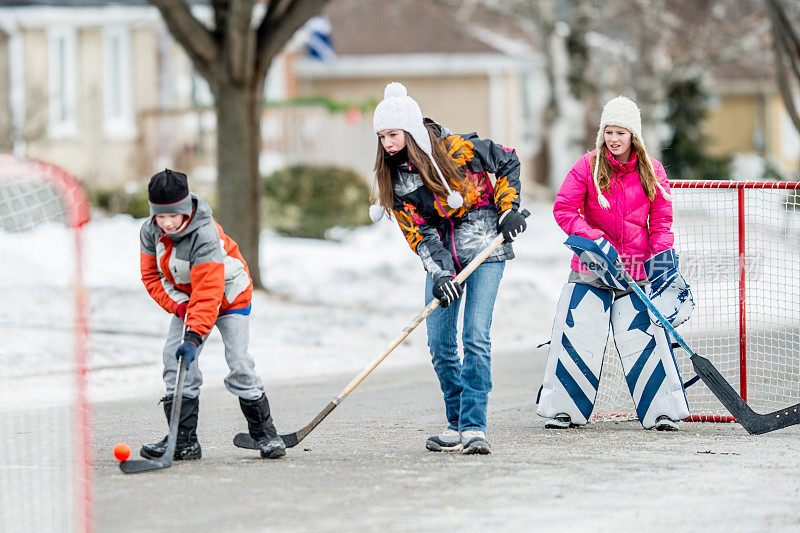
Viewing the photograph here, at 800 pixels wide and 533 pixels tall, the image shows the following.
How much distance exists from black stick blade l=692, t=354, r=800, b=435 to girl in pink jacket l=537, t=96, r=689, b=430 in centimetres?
21

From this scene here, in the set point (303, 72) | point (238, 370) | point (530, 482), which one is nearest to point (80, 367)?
point (238, 370)

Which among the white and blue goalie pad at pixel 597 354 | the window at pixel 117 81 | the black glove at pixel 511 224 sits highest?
the window at pixel 117 81

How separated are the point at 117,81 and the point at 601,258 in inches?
756

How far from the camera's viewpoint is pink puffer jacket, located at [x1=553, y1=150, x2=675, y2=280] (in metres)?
7.51

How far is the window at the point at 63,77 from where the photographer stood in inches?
902

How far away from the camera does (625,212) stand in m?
7.54

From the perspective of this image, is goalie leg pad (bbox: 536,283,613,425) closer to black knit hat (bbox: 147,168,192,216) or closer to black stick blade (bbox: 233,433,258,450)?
black stick blade (bbox: 233,433,258,450)

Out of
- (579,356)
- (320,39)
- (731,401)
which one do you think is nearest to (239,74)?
(579,356)

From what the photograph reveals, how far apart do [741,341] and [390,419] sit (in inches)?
92.2

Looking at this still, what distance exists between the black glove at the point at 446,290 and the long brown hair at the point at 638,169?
1.33m

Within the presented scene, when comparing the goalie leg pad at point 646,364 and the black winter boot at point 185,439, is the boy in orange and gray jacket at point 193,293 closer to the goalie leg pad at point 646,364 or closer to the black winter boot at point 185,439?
the black winter boot at point 185,439

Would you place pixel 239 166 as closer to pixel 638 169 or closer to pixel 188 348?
pixel 638 169

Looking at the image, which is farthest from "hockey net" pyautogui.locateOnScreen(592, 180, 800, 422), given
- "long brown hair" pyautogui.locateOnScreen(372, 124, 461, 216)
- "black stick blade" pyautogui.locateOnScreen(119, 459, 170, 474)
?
"black stick blade" pyautogui.locateOnScreen(119, 459, 170, 474)

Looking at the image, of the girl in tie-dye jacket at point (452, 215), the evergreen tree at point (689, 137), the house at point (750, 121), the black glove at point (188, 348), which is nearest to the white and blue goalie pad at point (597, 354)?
the girl in tie-dye jacket at point (452, 215)
